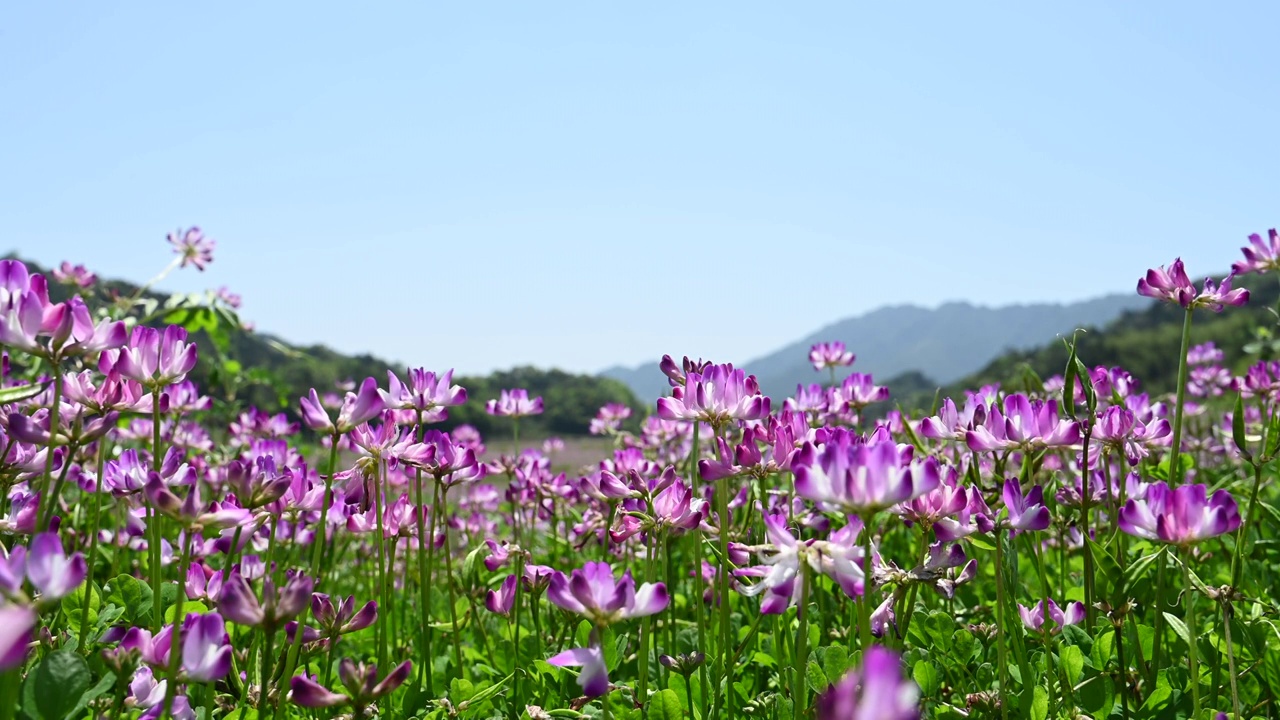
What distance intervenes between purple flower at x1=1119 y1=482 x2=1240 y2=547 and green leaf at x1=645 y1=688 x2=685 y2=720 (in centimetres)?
105

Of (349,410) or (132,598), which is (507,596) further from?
(132,598)

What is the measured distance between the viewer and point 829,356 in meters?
5.19

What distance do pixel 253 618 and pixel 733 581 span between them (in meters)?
1.12

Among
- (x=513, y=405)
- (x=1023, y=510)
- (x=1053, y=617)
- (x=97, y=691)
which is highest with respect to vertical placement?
(x=513, y=405)

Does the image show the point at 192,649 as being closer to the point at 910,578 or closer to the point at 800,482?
the point at 800,482

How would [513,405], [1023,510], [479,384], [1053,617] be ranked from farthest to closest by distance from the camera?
[479,384]
[513,405]
[1053,617]
[1023,510]

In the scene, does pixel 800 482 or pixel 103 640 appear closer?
pixel 800 482

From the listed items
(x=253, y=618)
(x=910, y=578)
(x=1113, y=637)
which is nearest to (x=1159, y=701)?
(x=1113, y=637)

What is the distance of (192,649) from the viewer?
1501mm

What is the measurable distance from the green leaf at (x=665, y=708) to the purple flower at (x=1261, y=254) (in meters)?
2.75

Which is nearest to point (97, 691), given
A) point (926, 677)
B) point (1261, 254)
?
point (926, 677)

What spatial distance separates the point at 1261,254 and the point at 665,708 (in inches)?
118

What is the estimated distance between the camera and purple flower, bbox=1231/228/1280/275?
134 inches

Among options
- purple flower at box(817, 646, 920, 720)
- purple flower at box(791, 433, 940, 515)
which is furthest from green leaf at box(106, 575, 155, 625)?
purple flower at box(817, 646, 920, 720)
